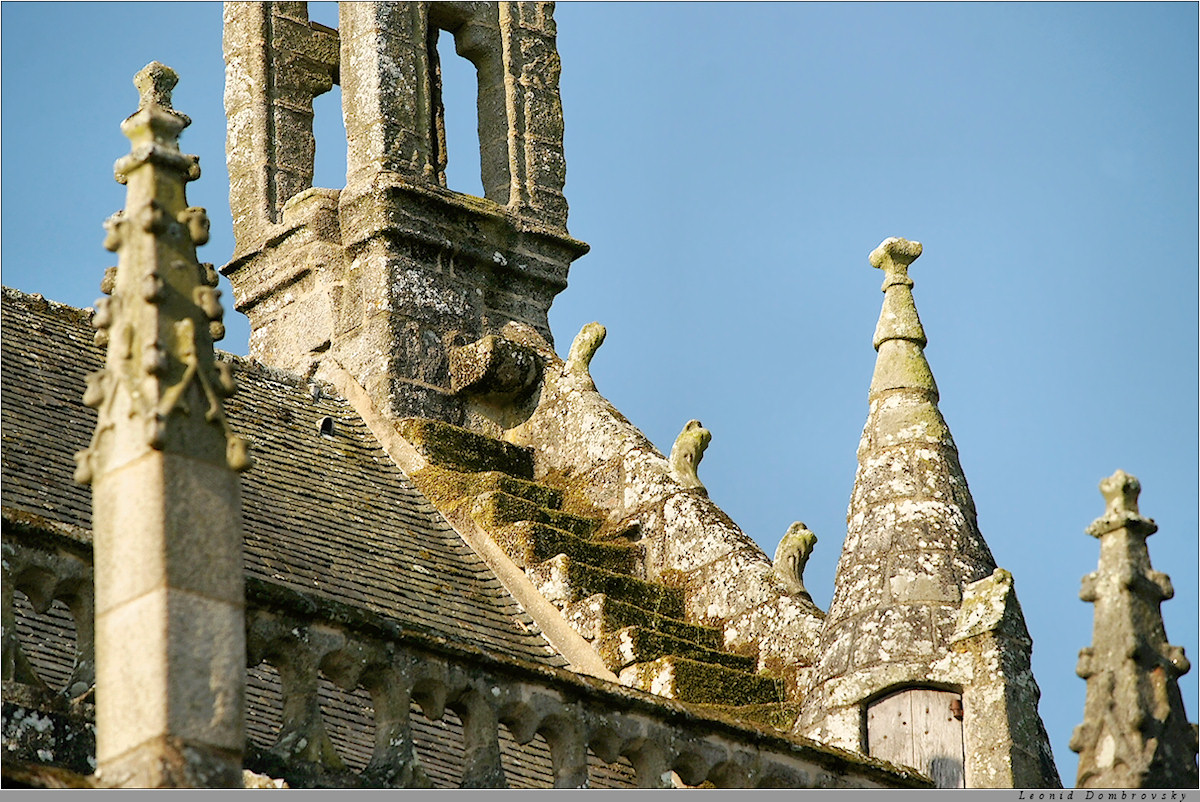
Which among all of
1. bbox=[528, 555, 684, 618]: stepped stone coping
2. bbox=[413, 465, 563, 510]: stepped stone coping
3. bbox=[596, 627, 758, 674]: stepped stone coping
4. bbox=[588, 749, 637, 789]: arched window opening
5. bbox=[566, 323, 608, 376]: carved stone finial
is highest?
bbox=[566, 323, 608, 376]: carved stone finial

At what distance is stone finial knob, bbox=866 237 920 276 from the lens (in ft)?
47.6

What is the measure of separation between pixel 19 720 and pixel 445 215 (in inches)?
354

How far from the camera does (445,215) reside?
59.0 feet

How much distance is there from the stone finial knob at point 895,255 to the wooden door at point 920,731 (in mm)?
2608

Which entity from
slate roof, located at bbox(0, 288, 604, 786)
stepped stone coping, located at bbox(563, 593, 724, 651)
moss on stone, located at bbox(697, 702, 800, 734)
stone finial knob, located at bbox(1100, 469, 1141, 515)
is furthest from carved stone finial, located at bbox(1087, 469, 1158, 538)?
stepped stone coping, located at bbox(563, 593, 724, 651)

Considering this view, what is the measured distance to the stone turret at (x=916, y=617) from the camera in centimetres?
1234

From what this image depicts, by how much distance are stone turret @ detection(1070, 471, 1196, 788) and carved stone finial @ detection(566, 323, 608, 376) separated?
8546mm

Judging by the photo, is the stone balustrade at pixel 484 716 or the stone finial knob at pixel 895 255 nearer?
the stone balustrade at pixel 484 716

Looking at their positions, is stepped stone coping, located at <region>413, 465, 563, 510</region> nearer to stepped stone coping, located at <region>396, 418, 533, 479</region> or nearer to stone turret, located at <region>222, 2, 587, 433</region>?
stepped stone coping, located at <region>396, 418, 533, 479</region>

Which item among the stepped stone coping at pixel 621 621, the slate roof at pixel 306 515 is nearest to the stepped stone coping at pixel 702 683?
the stepped stone coping at pixel 621 621

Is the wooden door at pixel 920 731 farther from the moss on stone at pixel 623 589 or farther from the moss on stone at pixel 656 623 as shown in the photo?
the moss on stone at pixel 623 589

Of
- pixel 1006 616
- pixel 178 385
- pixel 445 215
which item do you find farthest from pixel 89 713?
pixel 445 215

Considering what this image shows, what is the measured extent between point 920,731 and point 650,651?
2.07m

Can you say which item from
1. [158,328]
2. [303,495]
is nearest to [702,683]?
[303,495]
